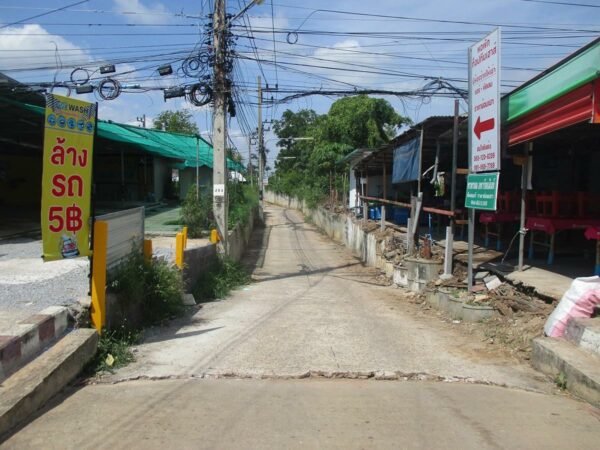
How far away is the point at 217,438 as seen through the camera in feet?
11.8

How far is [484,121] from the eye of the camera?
25.9ft

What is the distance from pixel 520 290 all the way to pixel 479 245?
14.1 feet

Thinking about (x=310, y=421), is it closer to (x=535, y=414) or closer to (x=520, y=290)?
(x=535, y=414)

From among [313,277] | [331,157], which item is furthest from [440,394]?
[331,157]

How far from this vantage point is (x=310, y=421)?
3.90 m

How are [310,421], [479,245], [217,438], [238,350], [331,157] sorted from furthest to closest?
[331,157] < [479,245] < [238,350] < [310,421] < [217,438]

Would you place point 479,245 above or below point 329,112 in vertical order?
below

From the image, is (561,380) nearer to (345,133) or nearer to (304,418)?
(304,418)

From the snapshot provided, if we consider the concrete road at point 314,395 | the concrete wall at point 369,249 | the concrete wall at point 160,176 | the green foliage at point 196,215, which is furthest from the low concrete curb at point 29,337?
the concrete wall at point 160,176

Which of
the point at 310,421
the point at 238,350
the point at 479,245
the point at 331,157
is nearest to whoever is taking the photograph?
the point at 310,421

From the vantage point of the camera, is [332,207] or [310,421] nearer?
[310,421]

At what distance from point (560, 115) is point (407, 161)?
6406mm

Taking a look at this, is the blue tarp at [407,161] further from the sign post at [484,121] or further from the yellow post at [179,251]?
the yellow post at [179,251]

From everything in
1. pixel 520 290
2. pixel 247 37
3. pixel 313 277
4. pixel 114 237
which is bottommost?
pixel 313 277
